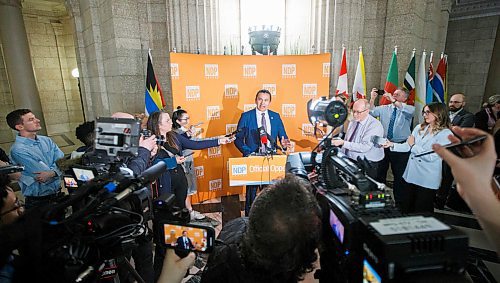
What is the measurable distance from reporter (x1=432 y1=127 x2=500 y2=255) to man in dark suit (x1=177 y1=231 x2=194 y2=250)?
0.88 m

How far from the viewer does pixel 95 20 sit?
14.3 feet

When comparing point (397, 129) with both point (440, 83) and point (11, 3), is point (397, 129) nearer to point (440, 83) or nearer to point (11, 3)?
point (440, 83)

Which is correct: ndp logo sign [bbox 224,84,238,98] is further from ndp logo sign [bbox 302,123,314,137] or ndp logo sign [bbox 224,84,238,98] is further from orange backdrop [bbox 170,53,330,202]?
ndp logo sign [bbox 302,123,314,137]

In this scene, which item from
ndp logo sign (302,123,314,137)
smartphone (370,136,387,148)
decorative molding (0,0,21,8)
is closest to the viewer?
smartphone (370,136,387,148)

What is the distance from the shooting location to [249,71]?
385cm

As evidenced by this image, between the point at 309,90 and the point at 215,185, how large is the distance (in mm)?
1999

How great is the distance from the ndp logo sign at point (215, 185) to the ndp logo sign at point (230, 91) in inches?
50.2

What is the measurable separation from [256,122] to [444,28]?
211 inches

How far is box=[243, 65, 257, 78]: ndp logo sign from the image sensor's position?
12.6 feet

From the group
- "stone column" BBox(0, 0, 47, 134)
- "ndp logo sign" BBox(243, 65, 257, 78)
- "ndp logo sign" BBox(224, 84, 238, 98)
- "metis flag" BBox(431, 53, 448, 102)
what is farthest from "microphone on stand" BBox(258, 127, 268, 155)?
"stone column" BBox(0, 0, 47, 134)

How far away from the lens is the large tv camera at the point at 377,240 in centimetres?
66

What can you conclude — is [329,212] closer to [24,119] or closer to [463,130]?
[463,130]

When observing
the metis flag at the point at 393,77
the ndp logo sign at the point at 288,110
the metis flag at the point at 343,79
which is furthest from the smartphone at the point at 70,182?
the metis flag at the point at 393,77

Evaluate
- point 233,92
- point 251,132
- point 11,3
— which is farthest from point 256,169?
point 11,3
